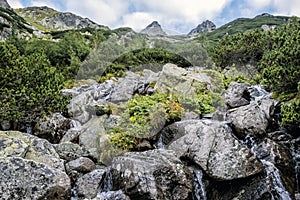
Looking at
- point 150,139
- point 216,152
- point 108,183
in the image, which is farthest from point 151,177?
point 150,139

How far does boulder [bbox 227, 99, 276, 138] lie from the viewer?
12.6 metres

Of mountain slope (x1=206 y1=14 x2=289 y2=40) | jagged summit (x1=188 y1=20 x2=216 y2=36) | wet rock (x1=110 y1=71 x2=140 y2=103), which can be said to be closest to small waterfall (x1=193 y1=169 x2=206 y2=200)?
wet rock (x1=110 y1=71 x2=140 y2=103)

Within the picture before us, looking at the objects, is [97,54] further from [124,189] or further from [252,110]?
[124,189]

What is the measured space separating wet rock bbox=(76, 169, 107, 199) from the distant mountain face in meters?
112

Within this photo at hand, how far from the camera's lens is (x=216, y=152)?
10.8m

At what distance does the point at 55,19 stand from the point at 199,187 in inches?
4874

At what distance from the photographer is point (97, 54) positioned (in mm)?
33656

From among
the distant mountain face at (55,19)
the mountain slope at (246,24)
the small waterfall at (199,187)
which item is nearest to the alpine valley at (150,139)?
the small waterfall at (199,187)

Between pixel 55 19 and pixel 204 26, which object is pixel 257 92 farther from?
pixel 204 26

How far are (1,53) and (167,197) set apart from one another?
8.91 metres

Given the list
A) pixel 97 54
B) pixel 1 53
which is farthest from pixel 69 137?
pixel 97 54

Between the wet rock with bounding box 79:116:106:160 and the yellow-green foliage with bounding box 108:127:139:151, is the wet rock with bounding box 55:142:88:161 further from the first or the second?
the yellow-green foliage with bounding box 108:127:139:151

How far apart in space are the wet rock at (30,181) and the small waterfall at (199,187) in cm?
421

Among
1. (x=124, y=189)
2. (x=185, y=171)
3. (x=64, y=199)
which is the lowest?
(x=64, y=199)
